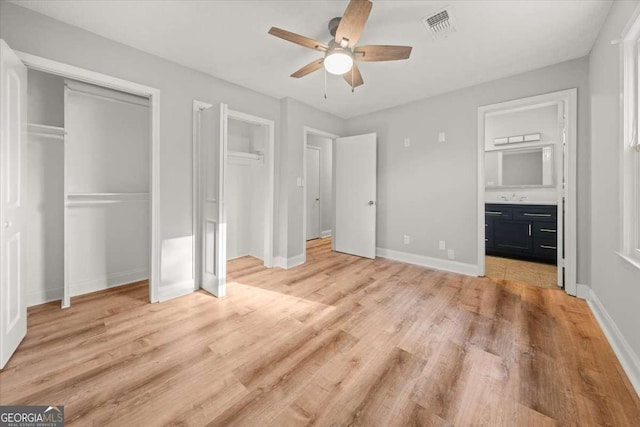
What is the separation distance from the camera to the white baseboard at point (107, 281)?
106 inches

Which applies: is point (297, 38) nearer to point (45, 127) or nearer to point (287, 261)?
point (45, 127)

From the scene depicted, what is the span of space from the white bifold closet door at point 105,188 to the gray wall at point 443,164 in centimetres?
342

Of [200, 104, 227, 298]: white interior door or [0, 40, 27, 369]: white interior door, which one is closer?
[0, 40, 27, 369]: white interior door

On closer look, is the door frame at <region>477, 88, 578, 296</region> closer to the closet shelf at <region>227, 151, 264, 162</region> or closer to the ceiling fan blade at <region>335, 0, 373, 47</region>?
the ceiling fan blade at <region>335, 0, 373, 47</region>

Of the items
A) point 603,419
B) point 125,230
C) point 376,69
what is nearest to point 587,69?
point 376,69

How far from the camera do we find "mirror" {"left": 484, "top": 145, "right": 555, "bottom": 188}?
4.26 m

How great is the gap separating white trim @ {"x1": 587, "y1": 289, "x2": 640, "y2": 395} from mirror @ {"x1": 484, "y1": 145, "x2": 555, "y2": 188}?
8.90ft

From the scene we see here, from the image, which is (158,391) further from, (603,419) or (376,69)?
(376,69)

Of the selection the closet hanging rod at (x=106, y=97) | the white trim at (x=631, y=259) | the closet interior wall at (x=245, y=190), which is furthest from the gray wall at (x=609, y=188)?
the closet hanging rod at (x=106, y=97)

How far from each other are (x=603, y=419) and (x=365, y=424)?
3.77 ft

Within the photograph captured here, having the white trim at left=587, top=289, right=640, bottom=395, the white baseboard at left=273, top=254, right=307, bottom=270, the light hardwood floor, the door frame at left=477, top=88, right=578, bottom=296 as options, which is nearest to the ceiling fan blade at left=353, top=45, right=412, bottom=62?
the door frame at left=477, top=88, right=578, bottom=296

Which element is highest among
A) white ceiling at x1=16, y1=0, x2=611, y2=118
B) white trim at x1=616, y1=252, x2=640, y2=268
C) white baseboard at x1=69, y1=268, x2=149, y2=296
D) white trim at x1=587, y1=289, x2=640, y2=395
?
white ceiling at x1=16, y1=0, x2=611, y2=118

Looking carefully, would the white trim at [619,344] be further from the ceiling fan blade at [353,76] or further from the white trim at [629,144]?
the ceiling fan blade at [353,76]

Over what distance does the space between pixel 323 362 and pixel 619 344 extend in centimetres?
197
